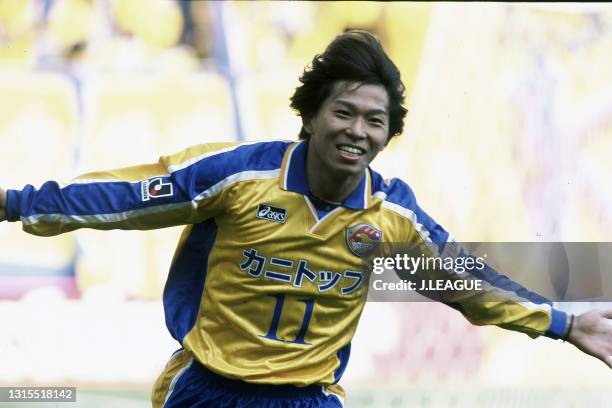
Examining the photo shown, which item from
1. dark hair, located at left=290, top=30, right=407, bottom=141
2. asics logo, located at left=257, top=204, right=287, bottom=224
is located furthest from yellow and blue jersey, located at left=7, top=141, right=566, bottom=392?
dark hair, located at left=290, top=30, right=407, bottom=141

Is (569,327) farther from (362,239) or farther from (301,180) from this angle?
(301,180)

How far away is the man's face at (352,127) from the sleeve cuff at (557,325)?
0.75 metres

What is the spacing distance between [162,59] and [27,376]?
1739 millimetres

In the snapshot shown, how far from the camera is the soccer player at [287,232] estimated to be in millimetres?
3234

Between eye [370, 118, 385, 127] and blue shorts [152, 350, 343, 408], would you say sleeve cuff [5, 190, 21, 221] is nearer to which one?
blue shorts [152, 350, 343, 408]

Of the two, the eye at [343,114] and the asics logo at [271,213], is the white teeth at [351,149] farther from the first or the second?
the asics logo at [271,213]

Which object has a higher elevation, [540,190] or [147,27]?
[147,27]

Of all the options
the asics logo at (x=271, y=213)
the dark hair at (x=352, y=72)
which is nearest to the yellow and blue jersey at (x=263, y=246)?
the asics logo at (x=271, y=213)

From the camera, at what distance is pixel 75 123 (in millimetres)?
5844

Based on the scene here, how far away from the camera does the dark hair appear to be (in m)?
3.29

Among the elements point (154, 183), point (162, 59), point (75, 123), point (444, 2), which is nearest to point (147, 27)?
point (162, 59)

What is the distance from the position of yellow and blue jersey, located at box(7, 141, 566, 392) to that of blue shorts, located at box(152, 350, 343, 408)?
4 centimetres

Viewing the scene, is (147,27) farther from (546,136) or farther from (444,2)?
(546,136)

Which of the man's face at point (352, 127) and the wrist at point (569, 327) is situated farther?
the wrist at point (569, 327)
